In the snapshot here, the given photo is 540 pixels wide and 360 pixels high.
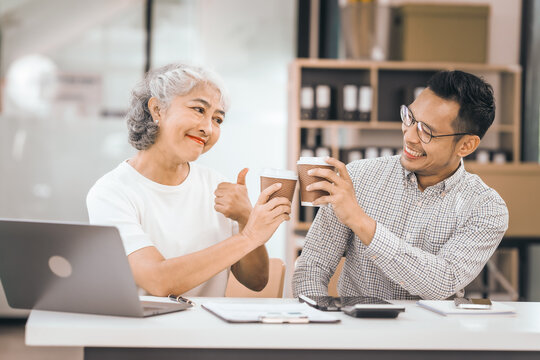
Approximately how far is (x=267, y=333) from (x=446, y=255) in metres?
0.77

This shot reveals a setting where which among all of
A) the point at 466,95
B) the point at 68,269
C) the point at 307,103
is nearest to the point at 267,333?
the point at 68,269

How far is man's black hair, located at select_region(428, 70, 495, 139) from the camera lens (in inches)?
75.7

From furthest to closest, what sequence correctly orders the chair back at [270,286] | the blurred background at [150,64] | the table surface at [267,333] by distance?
1. the blurred background at [150,64]
2. the chair back at [270,286]
3. the table surface at [267,333]

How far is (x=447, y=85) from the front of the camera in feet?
6.31

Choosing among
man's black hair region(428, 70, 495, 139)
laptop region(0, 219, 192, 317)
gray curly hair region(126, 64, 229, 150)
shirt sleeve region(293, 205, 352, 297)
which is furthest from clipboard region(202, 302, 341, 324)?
man's black hair region(428, 70, 495, 139)

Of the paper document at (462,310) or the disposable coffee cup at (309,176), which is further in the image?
the disposable coffee cup at (309,176)

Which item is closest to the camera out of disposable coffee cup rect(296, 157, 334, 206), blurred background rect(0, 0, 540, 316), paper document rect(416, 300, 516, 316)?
paper document rect(416, 300, 516, 316)

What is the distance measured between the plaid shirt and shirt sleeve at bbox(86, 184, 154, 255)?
1.72 ft

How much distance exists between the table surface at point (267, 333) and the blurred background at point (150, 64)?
3426 mm

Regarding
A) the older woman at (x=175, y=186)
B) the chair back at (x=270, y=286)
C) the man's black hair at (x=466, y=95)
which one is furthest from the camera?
the chair back at (x=270, y=286)

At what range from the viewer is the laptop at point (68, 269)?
4.02 ft

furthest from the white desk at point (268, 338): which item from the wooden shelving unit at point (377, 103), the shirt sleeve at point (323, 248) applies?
the wooden shelving unit at point (377, 103)

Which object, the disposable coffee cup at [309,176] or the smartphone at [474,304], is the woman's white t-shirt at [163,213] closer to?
the disposable coffee cup at [309,176]

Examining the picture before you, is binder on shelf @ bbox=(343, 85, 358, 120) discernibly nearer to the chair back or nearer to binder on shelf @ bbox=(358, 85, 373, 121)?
binder on shelf @ bbox=(358, 85, 373, 121)
